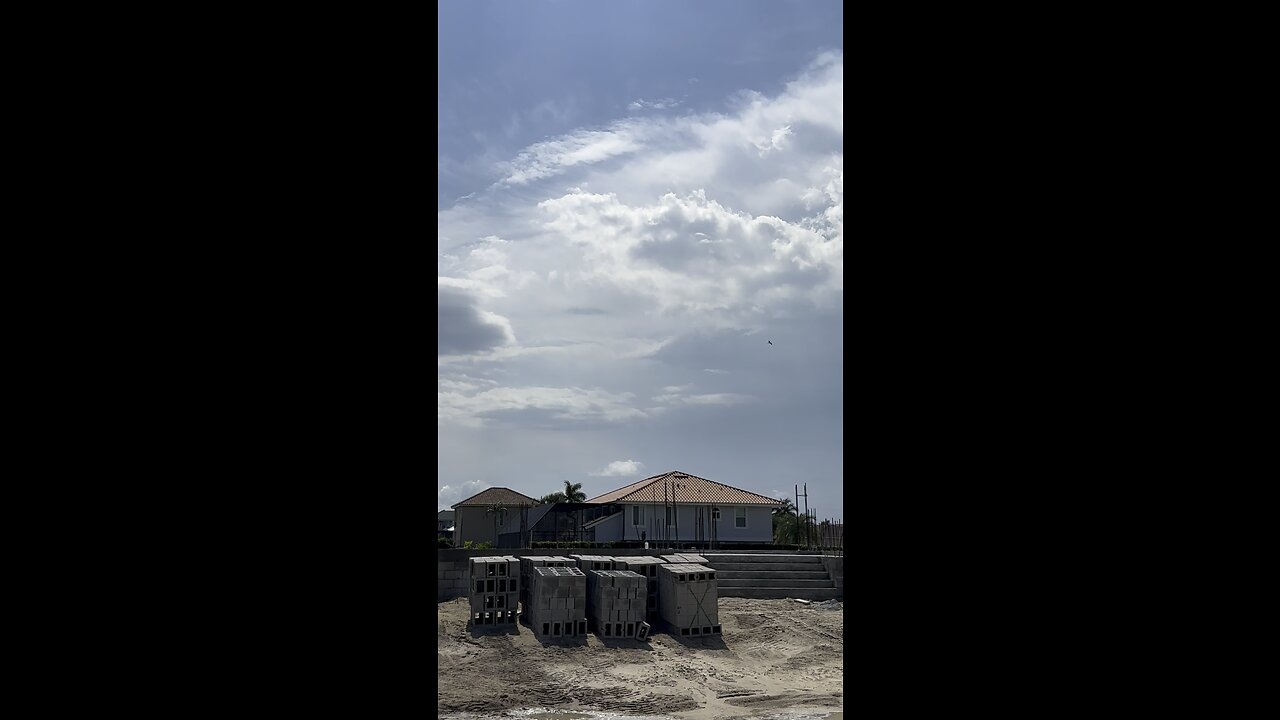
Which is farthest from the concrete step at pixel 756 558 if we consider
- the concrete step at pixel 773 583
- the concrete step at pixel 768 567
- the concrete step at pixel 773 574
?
the concrete step at pixel 773 583

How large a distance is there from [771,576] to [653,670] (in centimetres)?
852

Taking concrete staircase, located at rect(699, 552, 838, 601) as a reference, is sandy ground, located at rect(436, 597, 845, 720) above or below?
below

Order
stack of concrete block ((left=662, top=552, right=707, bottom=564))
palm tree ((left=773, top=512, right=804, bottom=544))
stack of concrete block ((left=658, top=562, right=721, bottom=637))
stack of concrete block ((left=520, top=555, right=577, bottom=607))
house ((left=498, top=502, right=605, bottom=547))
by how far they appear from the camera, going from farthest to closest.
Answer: palm tree ((left=773, top=512, right=804, bottom=544))
house ((left=498, top=502, right=605, bottom=547))
stack of concrete block ((left=662, top=552, right=707, bottom=564))
stack of concrete block ((left=520, top=555, right=577, bottom=607))
stack of concrete block ((left=658, top=562, right=721, bottom=637))

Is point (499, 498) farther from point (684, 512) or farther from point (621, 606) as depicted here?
point (621, 606)

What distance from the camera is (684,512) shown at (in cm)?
4328

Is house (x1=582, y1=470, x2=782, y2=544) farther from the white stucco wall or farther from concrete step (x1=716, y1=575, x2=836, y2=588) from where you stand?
concrete step (x1=716, y1=575, x2=836, y2=588)

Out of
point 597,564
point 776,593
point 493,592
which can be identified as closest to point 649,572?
point 597,564

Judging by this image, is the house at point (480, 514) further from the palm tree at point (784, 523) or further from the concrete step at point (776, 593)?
the concrete step at point (776, 593)

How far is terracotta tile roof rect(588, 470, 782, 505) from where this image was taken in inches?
1669

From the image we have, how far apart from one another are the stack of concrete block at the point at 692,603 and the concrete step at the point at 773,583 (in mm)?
4323

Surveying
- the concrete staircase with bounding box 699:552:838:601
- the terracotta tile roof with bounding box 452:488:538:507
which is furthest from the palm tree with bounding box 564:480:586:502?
the concrete staircase with bounding box 699:552:838:601

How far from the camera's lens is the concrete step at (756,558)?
26141 millimetres
